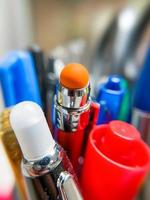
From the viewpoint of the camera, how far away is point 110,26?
1.39 feet

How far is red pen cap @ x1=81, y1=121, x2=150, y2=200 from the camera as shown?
18 cm

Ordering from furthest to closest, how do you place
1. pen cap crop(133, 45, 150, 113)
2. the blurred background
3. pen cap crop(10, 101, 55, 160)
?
the blurred background < pen cap crop(133, 45, 150, 113) < pen cap crop(10, 101, 55, 160)

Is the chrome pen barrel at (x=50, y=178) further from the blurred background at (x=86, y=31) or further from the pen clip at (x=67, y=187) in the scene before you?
the blurred background at (x=86, y=31)

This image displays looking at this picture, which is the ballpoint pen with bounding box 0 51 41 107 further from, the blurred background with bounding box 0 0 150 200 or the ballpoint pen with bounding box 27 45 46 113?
the blurred background with bounding box 0 0 150 200

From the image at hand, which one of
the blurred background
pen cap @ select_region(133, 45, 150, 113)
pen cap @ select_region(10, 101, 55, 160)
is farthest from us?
the blurred background

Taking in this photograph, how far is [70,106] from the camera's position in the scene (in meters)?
0.17

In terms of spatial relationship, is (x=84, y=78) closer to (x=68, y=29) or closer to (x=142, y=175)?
(x=142, y=175)

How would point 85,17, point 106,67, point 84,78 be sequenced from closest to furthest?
point 84,78
point 106,67
point 85,17

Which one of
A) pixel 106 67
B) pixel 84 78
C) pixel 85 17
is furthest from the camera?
pixel 85 17

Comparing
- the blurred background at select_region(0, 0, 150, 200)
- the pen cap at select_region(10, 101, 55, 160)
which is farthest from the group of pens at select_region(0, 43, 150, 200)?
the blurred background at select_region(0, 0, 150, 200)

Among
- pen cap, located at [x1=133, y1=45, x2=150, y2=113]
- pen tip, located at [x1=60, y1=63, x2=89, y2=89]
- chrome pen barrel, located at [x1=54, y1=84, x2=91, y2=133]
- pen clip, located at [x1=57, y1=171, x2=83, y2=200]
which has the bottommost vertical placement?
pen clip, located at [x1=57, y1=171, x2=83, y2=200]

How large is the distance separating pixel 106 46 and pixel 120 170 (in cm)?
27

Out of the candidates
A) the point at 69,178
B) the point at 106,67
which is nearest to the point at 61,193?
the point at 69,178

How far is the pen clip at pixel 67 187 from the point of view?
0.17 metres
